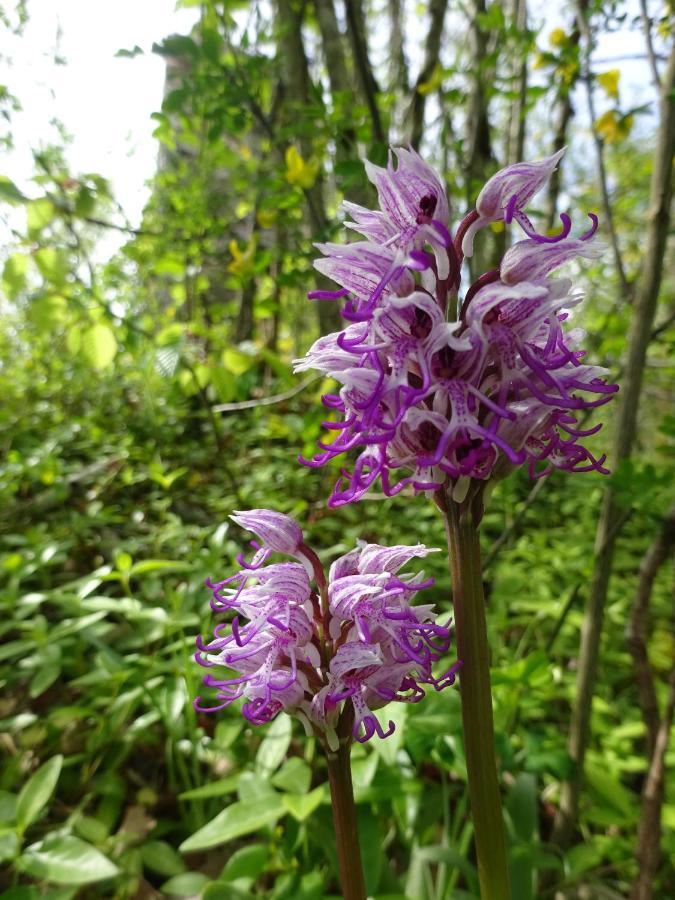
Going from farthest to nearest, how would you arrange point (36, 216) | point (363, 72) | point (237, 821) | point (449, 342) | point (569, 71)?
point (569, 71) → point (363, 72) → point (36, 216) → point (237, 821) → point (449, 342)

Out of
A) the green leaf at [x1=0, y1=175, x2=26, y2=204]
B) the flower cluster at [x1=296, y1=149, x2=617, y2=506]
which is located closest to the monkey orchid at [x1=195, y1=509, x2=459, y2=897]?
the flower cluster at [x1=296, y1=149, x2=617, y2=506]

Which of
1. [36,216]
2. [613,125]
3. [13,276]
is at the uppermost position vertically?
[613,125]

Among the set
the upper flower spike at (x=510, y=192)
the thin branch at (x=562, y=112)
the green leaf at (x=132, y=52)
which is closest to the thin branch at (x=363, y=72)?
the thin branch at (x=562, y=112)

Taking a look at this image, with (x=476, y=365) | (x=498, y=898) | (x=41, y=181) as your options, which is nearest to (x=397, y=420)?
(x=476, y=365)

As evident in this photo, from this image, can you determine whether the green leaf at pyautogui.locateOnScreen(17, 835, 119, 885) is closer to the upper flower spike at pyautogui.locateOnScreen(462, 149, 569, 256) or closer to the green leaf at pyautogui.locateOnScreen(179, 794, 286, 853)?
the green leaf at pyautogui.locateOnScreen(179, 794, 286, 853)

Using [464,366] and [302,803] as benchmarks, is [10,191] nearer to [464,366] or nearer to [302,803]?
[464,366]

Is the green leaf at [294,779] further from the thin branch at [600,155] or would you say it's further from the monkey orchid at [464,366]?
the thin branch at [600,155]

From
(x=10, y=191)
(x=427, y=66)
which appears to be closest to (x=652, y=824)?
(x=10, y=191)
